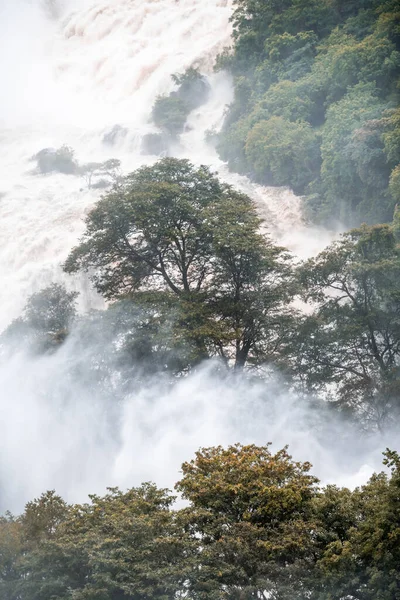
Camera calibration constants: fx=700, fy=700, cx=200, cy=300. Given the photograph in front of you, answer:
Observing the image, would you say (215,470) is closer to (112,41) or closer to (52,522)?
(52,522)

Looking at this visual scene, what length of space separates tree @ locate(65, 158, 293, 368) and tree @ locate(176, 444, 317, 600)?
9446mm

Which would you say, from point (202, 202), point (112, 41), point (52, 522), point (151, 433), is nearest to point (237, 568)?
point (52, 522)

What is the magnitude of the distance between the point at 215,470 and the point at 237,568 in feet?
7.22

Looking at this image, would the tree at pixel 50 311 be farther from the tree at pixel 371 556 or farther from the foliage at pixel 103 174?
the foliage at pixel 103 174

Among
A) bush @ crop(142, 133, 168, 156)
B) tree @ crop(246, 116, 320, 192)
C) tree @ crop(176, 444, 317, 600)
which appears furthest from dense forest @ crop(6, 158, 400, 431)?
bush @ crop(142, 133, 168, 156)

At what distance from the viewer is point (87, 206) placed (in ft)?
170

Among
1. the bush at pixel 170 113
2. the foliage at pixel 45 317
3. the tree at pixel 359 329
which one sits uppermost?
the bush at pixel 170 113

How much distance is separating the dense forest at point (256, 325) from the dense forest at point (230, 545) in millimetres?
38

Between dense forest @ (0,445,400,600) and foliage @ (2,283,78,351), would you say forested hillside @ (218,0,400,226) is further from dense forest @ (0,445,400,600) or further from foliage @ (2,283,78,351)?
dense forest @ (0,445,400,600)

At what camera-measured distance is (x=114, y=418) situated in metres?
24.0

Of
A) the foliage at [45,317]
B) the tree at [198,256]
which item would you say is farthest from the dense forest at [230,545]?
the foliage at [45,317]

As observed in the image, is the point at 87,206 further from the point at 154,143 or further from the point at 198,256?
the point at 198,256

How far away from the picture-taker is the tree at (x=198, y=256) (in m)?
24.3

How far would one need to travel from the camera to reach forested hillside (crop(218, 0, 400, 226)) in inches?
1441
